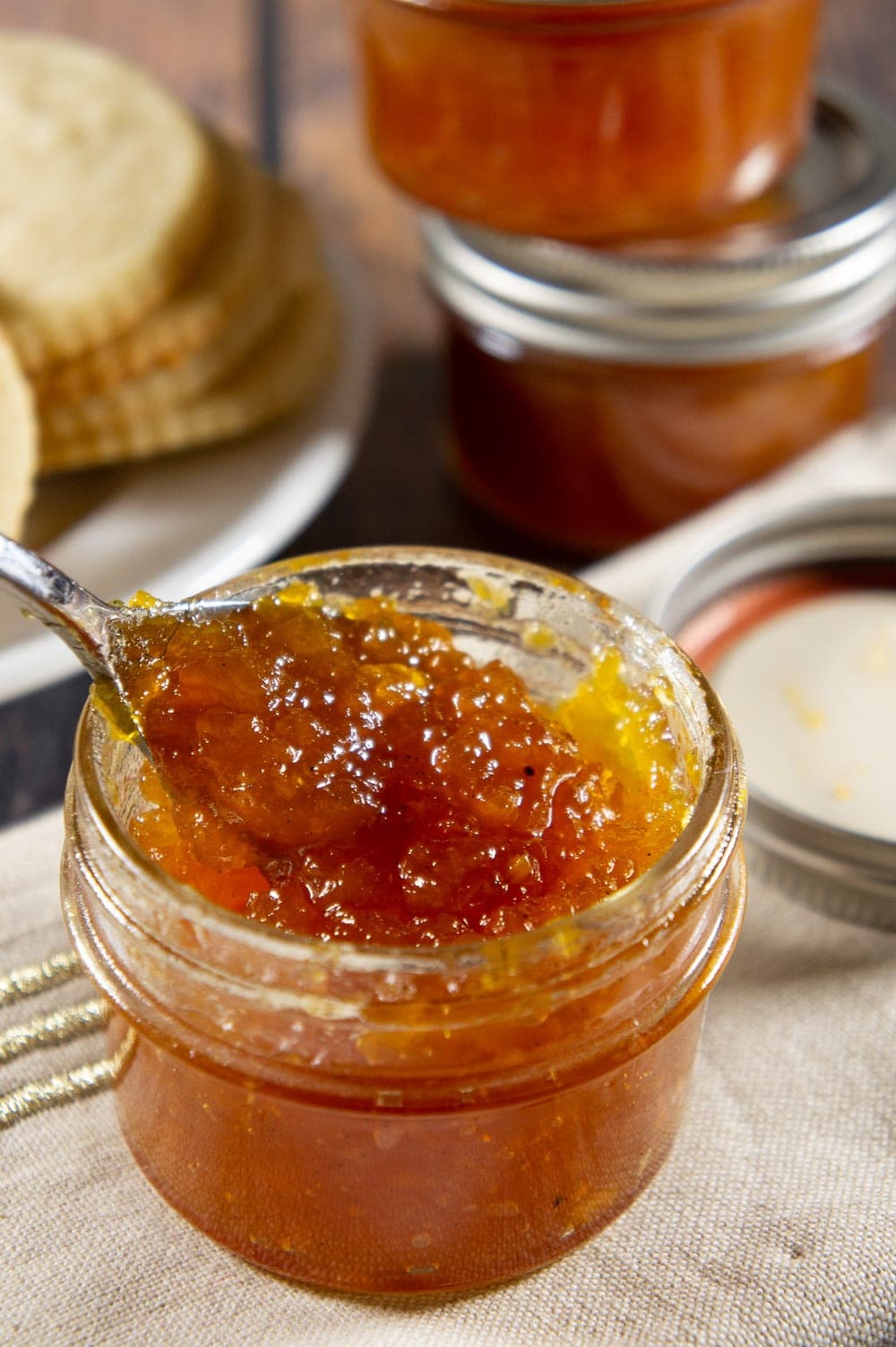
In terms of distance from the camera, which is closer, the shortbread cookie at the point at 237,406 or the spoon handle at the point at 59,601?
the spoon handle at the point at 59,601

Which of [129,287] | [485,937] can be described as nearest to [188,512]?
[129,287]

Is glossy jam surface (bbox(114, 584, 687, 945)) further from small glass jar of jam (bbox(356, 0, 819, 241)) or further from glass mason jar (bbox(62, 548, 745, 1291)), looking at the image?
small glass jar of jam (bbox(356, 0, 819, 241))

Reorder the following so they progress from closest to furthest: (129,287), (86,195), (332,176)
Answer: (129,287) < (86,195) < (332,176)

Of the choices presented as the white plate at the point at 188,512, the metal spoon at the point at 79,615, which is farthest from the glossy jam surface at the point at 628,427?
the metal spoon at the point at 79,615

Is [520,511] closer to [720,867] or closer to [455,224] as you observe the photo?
[455,224]

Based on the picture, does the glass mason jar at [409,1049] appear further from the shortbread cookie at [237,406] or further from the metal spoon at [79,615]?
the shortbread cookie at [237,406]

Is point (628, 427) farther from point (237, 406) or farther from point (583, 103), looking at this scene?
point (237, 406)
